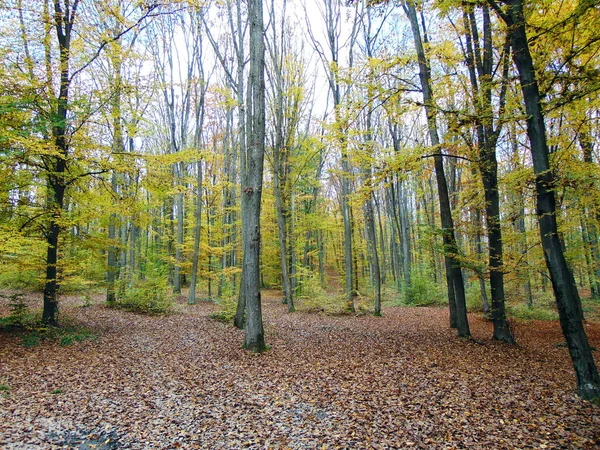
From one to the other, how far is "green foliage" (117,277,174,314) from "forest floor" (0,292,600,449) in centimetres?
333

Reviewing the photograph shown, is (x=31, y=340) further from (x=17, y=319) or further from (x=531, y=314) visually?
(x=531, y=314)

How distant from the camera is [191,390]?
16.4 feet

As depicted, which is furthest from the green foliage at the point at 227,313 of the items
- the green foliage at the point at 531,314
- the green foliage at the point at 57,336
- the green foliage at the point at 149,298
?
the green foliage at the point at 531,314

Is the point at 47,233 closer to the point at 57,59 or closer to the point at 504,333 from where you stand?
the point at 57,59

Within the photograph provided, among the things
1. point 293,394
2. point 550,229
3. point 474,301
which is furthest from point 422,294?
point 293,394

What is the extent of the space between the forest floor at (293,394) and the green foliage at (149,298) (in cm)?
333

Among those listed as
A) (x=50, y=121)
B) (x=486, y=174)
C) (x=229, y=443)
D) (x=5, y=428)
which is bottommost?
(x=229, y=443)

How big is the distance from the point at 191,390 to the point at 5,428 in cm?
223

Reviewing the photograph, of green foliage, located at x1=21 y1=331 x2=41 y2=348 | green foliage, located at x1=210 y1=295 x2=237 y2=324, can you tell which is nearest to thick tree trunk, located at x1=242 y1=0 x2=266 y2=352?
green foliage, located at x1=210 y1=295 x2=237 y2=324

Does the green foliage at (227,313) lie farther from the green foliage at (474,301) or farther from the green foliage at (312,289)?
the green foliage at (474,301)

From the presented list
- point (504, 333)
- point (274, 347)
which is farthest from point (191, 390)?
point (504, 333)

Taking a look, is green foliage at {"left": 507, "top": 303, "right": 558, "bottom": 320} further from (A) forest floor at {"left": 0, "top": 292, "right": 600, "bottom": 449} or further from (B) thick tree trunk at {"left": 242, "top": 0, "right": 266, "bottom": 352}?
(B) thick tree trunk at {"left": 242, "top": 0, "right": 266, "bottom": 352}

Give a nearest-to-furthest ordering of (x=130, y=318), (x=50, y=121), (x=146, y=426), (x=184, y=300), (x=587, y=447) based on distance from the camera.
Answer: (x=587, y=447) < (x=146, y=426) < (x=50, y=121) < (x=130, y=318) < (x=184, y=300)

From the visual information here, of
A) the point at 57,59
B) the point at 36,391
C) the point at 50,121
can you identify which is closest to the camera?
the point at 36,391
